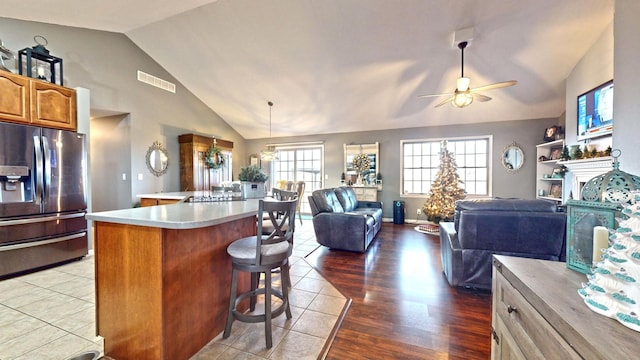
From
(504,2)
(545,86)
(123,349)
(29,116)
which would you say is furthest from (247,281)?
(545,86)

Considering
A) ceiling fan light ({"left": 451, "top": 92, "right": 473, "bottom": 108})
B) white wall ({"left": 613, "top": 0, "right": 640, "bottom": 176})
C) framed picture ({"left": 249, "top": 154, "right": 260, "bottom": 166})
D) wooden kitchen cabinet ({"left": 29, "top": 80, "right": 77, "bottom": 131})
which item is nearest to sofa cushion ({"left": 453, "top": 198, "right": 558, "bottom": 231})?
white wall ({"left": 613, "top": 0, "right": 640, "bottom": 176})

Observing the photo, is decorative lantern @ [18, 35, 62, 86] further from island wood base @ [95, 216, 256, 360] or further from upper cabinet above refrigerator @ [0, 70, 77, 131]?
island wood base @ [95, 216, 256, 360]

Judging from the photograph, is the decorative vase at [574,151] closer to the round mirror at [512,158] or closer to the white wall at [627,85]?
the round mirror at [512,158]

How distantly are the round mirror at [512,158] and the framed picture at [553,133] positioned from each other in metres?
0.55

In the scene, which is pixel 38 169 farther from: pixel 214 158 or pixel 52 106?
pixel 214 158

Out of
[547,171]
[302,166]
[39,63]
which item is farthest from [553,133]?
[39,63]

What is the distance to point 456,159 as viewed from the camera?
6145mm

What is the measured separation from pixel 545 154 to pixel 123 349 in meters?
7.55

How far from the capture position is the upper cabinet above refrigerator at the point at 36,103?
9.04 feet

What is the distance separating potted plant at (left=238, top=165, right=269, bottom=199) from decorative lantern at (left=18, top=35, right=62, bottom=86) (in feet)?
10.2

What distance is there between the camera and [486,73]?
416cm

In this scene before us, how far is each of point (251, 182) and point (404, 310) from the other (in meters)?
2.11

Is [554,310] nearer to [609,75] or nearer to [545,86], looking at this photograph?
[609,75]

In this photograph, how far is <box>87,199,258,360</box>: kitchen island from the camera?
1.46 m
